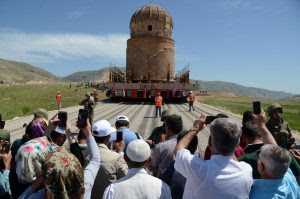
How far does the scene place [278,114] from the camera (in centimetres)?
605

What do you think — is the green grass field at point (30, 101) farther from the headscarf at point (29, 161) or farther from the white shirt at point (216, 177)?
the white shirt at point (216, 177)

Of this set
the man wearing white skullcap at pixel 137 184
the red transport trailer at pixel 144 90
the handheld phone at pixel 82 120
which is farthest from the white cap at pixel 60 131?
the red transport trailer at pixel 144 90

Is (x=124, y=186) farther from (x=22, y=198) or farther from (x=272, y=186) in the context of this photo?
(x=272, y=186)

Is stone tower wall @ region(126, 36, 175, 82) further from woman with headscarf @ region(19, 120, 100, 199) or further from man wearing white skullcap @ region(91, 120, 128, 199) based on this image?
woman with headscarf @ region(19, 120, 100, 199)

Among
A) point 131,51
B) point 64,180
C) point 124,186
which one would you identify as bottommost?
point 124,186

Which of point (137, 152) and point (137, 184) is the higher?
point (137, 152)

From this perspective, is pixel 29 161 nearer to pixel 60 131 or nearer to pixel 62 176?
pixel 60 131

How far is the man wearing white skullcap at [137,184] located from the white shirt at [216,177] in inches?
10.8

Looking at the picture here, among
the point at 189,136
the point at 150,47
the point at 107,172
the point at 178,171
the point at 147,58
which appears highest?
the point at 150,47

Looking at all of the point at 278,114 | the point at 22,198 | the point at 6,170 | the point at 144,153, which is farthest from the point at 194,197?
the point at 278,114

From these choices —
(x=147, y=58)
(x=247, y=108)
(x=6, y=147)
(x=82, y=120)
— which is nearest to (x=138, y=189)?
(x=82, y=120)

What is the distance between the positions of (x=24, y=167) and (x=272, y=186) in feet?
7.58

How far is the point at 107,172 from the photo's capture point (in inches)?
150

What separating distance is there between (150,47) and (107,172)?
37.5m
